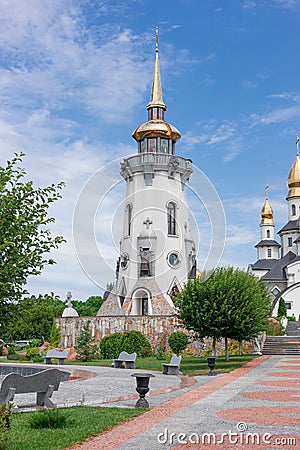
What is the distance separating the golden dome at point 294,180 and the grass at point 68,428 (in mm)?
64484

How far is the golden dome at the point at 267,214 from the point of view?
2918 inches

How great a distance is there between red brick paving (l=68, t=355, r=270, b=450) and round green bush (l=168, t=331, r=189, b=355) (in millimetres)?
14890

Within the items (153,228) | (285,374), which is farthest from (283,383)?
(153,228)

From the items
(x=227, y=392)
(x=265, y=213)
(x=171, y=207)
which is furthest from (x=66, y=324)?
(x=265, y=213)

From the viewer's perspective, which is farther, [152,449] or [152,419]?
[152,419]

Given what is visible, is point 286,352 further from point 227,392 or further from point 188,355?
point 227,392

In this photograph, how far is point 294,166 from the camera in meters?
72.1

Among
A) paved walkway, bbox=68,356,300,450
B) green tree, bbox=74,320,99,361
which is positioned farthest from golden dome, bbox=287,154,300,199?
paved walkway, bbox=68,356,300,450

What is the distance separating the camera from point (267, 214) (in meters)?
74.8

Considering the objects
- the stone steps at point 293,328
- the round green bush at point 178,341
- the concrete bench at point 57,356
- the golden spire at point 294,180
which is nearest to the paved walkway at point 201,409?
the concrete bench at point 57,356

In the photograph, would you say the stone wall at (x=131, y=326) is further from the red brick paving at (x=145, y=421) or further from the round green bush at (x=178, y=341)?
the red brick paving at (x=145, y=421)

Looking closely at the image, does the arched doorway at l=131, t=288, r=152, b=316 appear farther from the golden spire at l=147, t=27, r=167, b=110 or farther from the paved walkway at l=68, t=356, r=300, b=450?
the paved walkway at l=68, t=356, r=300, b=450

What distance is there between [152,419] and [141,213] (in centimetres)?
3183

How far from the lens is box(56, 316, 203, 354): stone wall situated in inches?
1307
